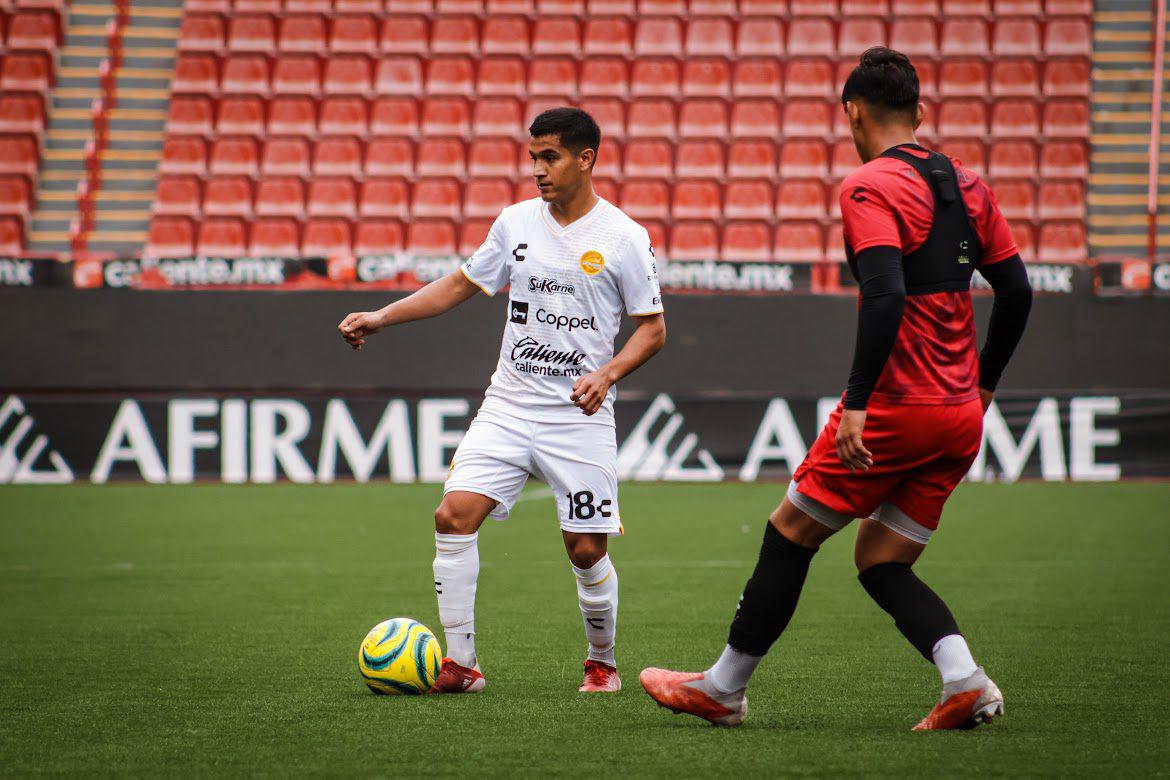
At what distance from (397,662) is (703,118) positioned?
12785 mm

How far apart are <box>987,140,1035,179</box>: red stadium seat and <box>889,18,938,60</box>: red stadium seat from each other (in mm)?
1581

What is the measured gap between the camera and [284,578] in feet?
26.4

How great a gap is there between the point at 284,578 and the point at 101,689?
3.09 metres

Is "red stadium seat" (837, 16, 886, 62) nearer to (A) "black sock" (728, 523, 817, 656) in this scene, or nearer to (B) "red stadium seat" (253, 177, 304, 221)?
(B) "red stadium seat" (253, 177, 304, 221)

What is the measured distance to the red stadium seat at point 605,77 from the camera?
1703 cm

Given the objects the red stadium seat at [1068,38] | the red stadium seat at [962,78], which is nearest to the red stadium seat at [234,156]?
the red stadium seat at [962,78]

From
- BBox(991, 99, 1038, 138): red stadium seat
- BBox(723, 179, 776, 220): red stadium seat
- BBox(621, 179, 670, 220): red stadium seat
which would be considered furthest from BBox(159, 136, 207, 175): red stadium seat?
BBox(991, 99, 1038, 138): red stadium seat

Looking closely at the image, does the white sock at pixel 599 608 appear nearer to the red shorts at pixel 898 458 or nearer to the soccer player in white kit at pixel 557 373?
the soccer player in white kit at pixel 557 373

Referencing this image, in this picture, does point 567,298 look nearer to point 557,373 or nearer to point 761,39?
point 557,373

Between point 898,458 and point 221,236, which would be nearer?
point 898,458

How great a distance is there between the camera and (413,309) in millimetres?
5043

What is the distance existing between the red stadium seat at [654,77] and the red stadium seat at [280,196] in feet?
13.7

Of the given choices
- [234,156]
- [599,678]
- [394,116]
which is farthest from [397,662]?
[394,116]

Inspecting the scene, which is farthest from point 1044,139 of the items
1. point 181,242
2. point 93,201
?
point 93,201
